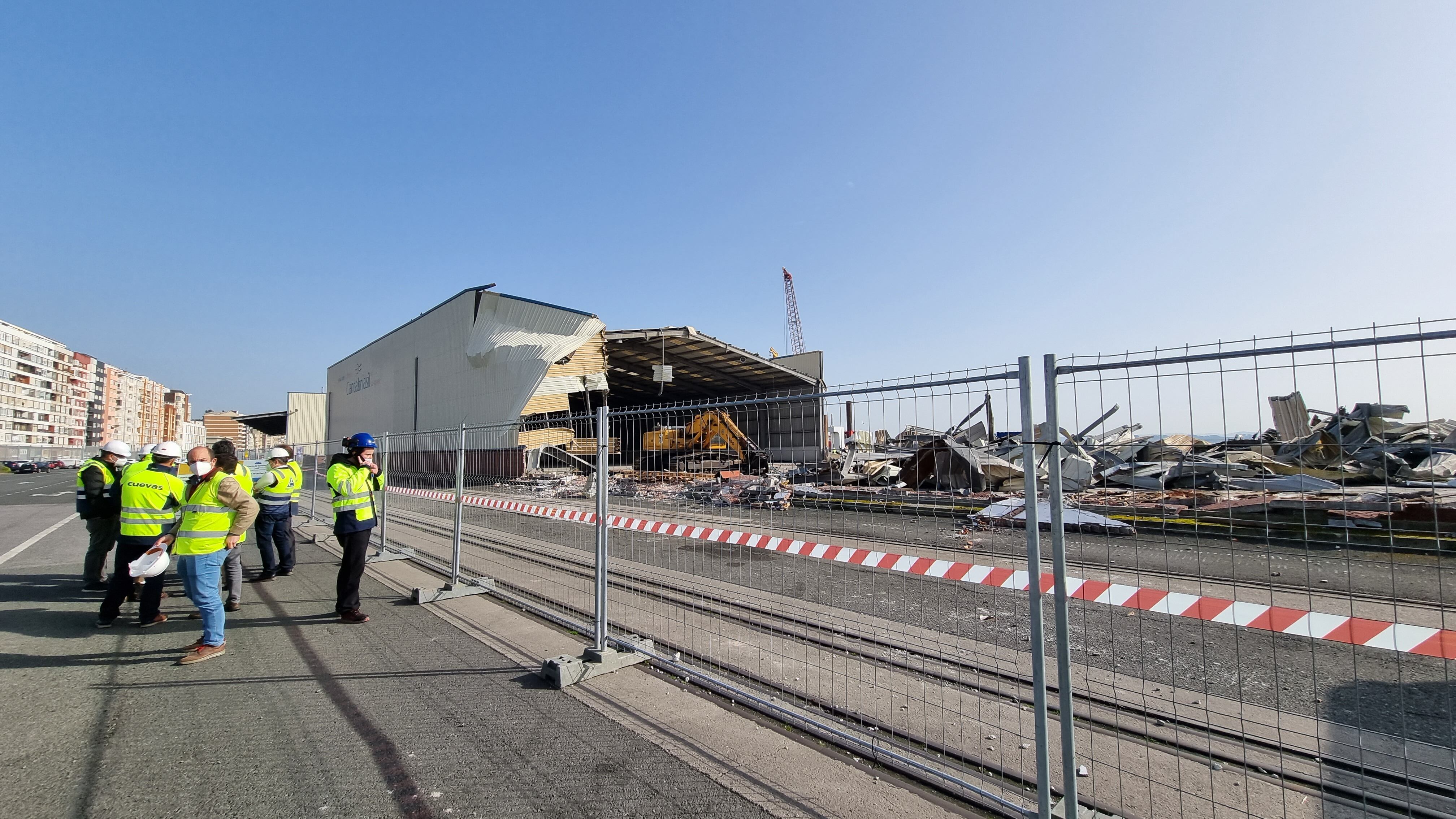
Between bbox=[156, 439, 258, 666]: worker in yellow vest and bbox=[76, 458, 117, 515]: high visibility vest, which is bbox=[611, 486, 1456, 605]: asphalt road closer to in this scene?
bbox=[156, 439, 258, 666]: worker in yellow vest

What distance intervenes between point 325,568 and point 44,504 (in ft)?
53.3

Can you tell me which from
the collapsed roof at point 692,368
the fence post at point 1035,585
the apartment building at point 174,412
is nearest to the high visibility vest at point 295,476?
the fence post at point 1035,585

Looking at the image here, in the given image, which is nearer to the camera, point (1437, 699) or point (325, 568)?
point (1437, 699)

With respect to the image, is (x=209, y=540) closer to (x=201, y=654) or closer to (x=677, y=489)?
(x=201, y=654)

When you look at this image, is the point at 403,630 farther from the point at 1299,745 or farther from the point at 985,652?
the point at 1299,745

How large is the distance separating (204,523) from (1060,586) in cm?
609

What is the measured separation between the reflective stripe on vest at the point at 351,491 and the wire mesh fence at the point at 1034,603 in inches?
45.0

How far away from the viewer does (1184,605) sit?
278 cm

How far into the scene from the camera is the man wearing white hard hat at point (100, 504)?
6.46 meters

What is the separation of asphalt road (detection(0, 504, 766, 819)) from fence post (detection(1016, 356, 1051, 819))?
50.2 inches

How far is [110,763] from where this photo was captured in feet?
10.7

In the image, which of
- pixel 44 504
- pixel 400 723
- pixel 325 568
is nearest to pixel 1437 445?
pixel 400 723

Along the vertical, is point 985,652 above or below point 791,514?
below

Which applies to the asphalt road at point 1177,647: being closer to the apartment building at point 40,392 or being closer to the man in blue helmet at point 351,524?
the man in blue helmet at point 351,524
